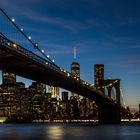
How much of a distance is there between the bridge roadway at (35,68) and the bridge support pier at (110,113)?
11936mm

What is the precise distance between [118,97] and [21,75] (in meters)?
51.8

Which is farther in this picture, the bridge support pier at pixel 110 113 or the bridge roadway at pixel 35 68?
the bridge support pier at pixel 110 113

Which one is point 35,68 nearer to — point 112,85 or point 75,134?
point 75,134

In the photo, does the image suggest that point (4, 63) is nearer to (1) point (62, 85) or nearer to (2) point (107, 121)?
(1) point (62, 85)

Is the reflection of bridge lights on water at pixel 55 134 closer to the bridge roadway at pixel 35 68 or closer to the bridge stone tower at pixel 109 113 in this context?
the bridge roadway at pixel 35 68

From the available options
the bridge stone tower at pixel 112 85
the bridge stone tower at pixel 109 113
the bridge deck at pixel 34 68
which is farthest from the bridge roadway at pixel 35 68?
the bridge stone tower at pixel 112 85

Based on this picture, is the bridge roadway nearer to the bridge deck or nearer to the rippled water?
the bridge deck

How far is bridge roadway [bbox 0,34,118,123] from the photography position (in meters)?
53.9

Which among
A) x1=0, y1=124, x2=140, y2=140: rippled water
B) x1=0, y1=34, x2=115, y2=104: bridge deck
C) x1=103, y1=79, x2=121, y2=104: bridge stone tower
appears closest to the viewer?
x1=0, y1=124, x2=140, y2=140: rippled water

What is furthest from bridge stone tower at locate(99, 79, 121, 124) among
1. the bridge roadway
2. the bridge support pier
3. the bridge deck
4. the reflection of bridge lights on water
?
the reflection of bridge lights on water

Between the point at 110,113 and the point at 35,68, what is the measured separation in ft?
151

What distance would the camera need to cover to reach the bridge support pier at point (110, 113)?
4254 inches

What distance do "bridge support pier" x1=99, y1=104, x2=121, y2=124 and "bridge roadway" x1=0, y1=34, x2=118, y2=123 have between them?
39.2ft

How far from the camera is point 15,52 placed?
2136 inches
